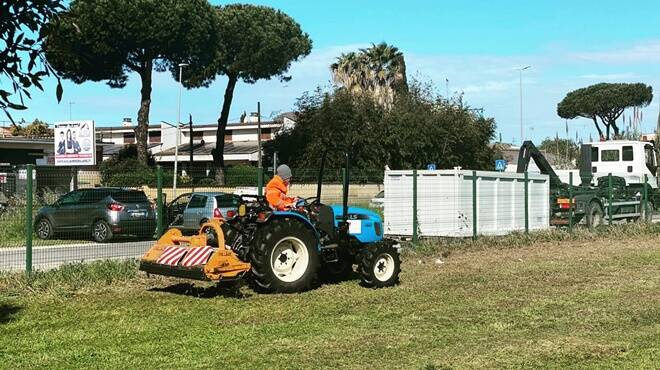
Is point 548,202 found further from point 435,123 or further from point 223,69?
point 223,69

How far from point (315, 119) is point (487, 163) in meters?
12.6

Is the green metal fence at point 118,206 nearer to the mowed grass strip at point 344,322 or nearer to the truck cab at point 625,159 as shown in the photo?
the mowed grass strip at point 344,322

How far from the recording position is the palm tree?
5142cm

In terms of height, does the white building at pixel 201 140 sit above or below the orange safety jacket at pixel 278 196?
above

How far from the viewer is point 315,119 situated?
45750 mm

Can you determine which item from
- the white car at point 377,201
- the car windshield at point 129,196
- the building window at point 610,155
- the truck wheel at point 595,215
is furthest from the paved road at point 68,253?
the building window at point 610,155

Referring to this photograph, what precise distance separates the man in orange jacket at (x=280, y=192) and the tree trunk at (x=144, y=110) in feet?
123

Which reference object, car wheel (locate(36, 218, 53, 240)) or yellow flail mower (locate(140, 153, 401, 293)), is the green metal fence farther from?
yellow flail mower (locate(140, 153, 401, 293))

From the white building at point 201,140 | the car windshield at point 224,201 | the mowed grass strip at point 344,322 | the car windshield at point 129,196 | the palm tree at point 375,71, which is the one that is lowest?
the mowed grass strip at point 344,322

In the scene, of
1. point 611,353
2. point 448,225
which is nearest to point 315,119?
point 448,225

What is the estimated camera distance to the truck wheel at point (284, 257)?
9078 mm

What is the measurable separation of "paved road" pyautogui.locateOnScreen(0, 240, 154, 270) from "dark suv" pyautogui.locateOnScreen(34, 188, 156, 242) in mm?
360

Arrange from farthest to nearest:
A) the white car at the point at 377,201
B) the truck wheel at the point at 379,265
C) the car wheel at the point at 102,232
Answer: the white car at the point at 377,201 < the car wheel at the point at 102,232 < the truck wheel at the point at 379,265

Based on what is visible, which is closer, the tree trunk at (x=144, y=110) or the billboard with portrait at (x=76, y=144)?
the billboard with portrait at (x=76, y=144)
